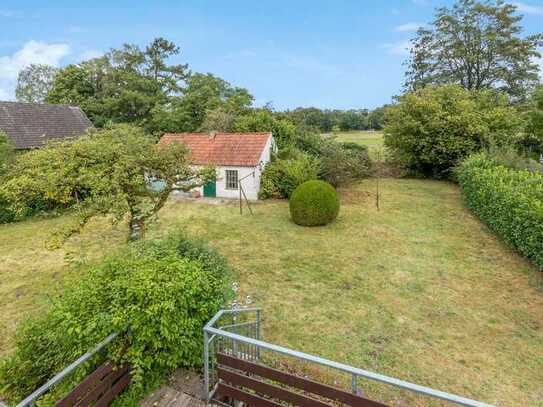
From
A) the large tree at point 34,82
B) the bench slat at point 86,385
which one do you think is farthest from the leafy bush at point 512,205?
the large tree at point 34,82

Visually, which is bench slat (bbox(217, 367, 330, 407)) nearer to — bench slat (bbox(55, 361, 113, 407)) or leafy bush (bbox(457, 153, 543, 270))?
bench slat (bbox(55, 361, 113, 407))

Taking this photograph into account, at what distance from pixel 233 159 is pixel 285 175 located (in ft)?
8.84

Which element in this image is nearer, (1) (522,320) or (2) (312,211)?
(1) (522,320)

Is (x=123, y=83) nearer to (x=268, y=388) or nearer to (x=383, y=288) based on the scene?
(x=383, y=288)

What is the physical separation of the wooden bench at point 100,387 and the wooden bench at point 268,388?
1.10 meters

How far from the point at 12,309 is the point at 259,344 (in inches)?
251

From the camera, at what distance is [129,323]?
3570 millimetres

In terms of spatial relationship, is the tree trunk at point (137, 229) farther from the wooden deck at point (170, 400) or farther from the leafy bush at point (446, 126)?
the leafy bush at point (446, 126)

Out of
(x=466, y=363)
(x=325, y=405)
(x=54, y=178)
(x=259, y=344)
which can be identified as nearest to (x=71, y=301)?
(x=259, y=344)

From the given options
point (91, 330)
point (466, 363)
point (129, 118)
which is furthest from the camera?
point (129, 118)

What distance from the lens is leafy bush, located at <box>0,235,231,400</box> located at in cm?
357

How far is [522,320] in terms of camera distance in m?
6.40

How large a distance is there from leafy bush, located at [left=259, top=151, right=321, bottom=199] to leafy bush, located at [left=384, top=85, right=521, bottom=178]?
7.08m

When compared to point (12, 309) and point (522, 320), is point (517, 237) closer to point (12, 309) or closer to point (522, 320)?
point (522, 320)
